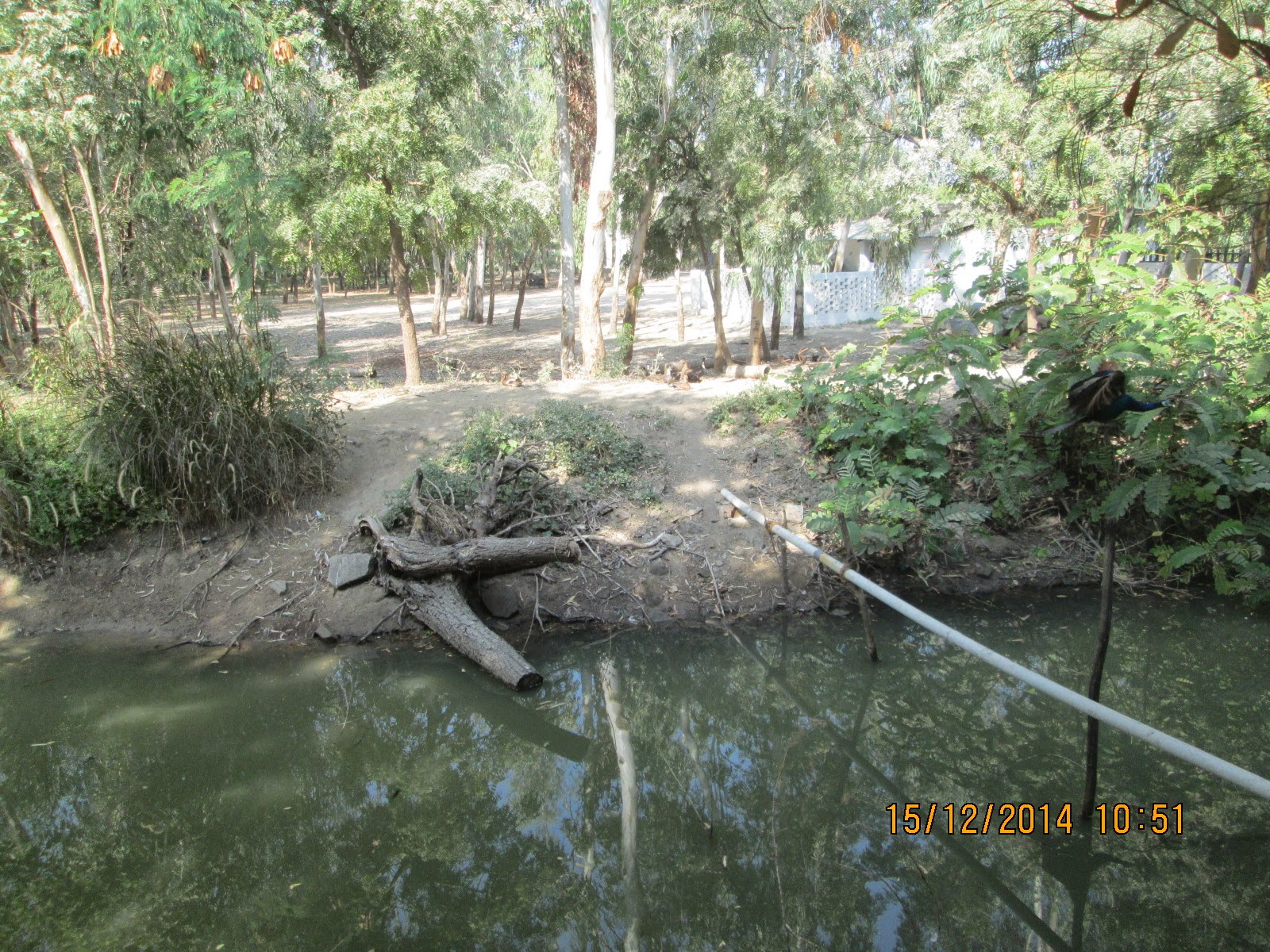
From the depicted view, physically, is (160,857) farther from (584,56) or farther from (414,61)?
(584,56)

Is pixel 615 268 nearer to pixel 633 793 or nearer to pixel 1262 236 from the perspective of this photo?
pixel 1262 236

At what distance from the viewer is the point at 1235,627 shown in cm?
565

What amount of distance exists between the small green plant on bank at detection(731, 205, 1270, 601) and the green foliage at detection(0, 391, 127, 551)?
5879 mm

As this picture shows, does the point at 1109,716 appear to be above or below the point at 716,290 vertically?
below

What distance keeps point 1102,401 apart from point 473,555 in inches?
163

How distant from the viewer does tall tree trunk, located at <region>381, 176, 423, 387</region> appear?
10.2 meters

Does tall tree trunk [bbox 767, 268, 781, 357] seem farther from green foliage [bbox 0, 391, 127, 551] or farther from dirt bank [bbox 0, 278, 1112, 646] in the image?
green foliage [bbox 0, 391, 127, 551]

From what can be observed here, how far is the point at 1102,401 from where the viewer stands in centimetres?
279

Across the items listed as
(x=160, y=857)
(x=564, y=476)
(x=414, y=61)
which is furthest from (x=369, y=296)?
(x=160, y=857)

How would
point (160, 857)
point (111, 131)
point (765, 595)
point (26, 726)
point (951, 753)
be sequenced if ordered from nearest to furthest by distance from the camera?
point (160, 857)
point (951, 753)
point (26, 726)
point (765, 595)
point (111, 131)

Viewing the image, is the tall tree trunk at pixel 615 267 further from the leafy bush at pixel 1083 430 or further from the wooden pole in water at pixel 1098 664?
the wooden pole in water at pixel 1098 664

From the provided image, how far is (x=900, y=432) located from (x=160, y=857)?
6.17 m

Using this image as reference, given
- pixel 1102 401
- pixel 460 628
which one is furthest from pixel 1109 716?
pixel 460 628

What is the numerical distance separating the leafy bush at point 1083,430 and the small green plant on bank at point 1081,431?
0.05ft
